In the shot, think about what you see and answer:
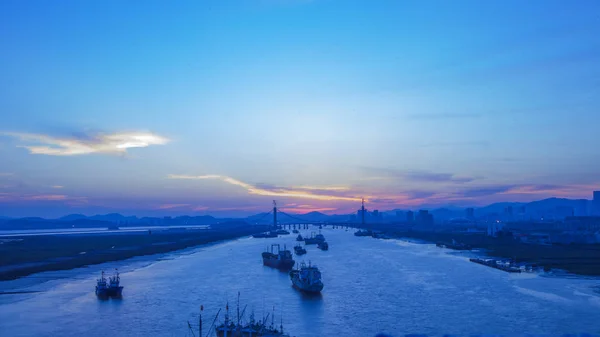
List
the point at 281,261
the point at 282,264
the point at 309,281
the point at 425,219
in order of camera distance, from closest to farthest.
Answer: the point at 309,281, the point at 282,264, the point at 281,261, the point at 425,219

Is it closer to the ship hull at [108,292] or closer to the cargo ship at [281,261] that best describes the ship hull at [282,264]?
the cargo ship at [281,261]

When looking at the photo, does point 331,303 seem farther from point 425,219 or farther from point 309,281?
point 425,219

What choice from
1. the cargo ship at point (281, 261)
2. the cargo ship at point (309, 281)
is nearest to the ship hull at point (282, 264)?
the cargo ship at point (281, 261)

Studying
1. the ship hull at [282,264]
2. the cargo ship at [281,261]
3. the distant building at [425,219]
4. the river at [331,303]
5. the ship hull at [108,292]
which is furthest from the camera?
the distant building at [425,219]

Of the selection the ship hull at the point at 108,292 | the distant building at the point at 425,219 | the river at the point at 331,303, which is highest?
the distant building at the point at 425,219

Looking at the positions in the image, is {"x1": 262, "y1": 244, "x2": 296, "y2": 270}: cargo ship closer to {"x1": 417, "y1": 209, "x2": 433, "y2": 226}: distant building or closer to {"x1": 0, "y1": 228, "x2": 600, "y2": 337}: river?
{"x1": 0, "y1": 228, "x2": 600, "y2": 337}: river

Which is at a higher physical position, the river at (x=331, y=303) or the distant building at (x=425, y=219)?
the distant building at (x=425, y=219)

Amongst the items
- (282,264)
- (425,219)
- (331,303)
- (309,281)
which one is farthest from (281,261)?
(425,219)

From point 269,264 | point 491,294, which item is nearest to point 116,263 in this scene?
point 269,264

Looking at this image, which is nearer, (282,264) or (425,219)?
(282,264)
